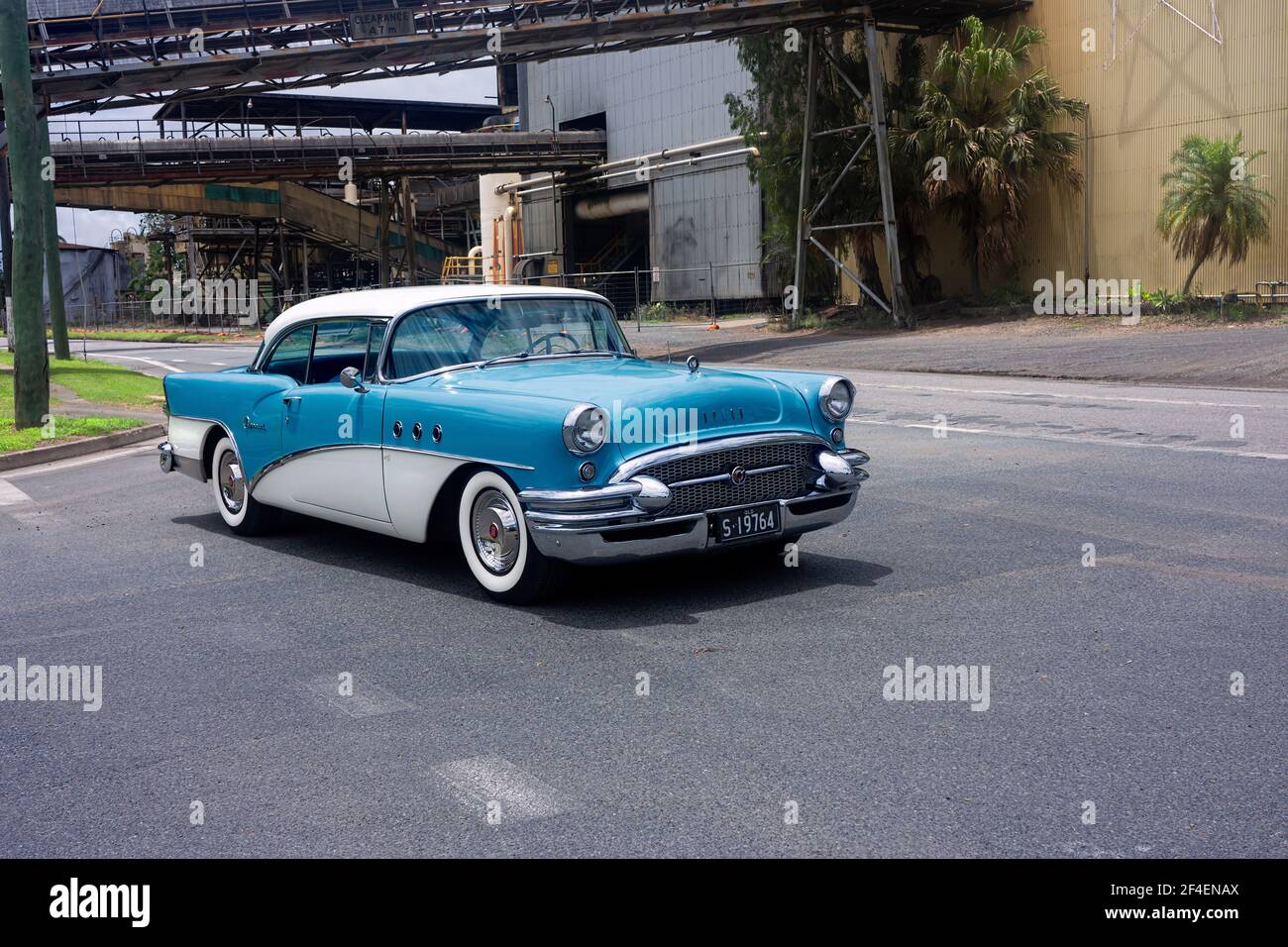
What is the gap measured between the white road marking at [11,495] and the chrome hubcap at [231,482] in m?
2.92

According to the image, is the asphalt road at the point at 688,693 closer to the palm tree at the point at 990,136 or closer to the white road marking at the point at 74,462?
the white road marking at the point at 74,462

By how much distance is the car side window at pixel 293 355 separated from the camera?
8.51m

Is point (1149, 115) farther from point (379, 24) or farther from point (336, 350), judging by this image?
point (336, 350)

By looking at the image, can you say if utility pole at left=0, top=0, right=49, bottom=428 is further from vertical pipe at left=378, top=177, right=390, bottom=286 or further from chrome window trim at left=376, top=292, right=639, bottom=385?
vertical pipe at left=378, top=177, right=390, bottom=286

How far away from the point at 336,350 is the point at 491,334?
→ 119cm

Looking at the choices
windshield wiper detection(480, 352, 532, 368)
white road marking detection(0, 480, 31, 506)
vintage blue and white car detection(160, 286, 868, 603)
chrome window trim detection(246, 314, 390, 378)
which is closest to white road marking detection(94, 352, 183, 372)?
white road marking detection(0, 480, 31, 506)

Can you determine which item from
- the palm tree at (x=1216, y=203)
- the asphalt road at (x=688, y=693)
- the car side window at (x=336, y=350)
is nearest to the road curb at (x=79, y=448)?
the asphalt road at (x=688, y=693)

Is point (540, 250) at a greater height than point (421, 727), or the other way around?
point (540, 250)

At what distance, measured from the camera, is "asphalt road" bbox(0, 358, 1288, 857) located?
155 inches
